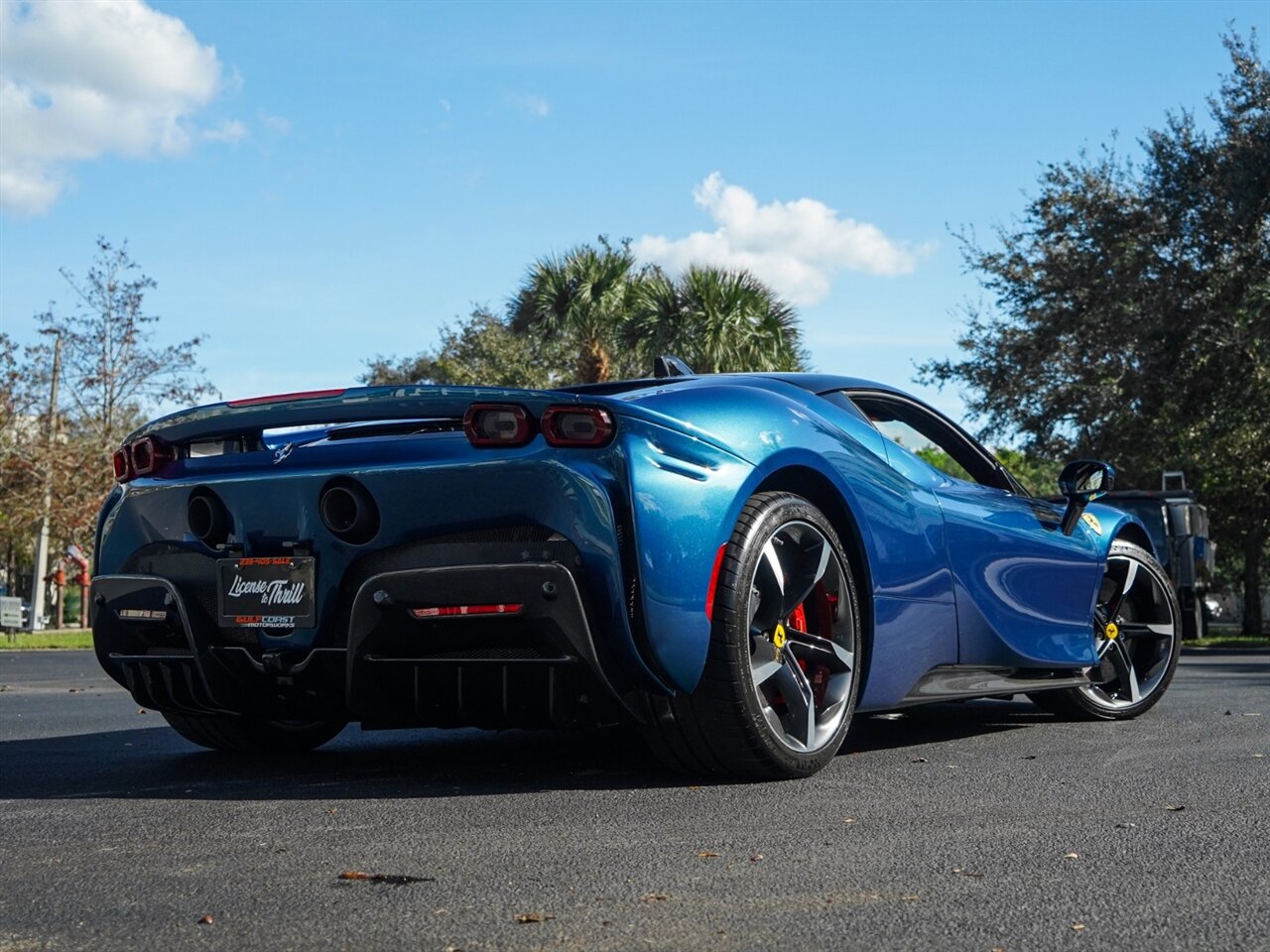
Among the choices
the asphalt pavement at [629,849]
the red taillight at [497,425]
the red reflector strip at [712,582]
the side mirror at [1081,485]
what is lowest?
the asphalt pavement at [629,849]

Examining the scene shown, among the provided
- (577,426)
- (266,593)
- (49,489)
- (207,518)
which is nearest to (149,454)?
(207,518)

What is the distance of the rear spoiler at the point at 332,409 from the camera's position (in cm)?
421

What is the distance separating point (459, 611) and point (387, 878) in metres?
Result: 1.07

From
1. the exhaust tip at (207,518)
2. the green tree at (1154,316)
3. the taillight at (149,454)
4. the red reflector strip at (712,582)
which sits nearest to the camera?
the red reflector strip at (712,582)

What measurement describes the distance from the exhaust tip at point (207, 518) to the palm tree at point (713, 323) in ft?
63.8

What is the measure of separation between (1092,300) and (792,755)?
22.4 meters

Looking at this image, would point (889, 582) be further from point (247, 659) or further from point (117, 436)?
point (117, 436)

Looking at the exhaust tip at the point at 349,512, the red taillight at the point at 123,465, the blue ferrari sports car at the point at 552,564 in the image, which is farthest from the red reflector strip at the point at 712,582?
the red taillight at the point at 123,465

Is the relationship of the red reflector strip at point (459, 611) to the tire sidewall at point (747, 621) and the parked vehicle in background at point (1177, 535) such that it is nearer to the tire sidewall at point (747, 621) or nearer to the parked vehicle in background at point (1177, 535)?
the tire sidewall at point (747, 621)

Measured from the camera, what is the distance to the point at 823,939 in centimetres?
262

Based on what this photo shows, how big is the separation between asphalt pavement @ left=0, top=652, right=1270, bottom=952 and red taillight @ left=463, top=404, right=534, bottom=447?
0.99 meters

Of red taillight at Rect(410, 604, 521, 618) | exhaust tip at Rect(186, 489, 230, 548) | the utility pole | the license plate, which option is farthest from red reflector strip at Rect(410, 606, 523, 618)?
the utility pole

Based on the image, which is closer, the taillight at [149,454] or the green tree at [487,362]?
the taillight at [149,454]

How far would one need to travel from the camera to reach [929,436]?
5.72 meters
